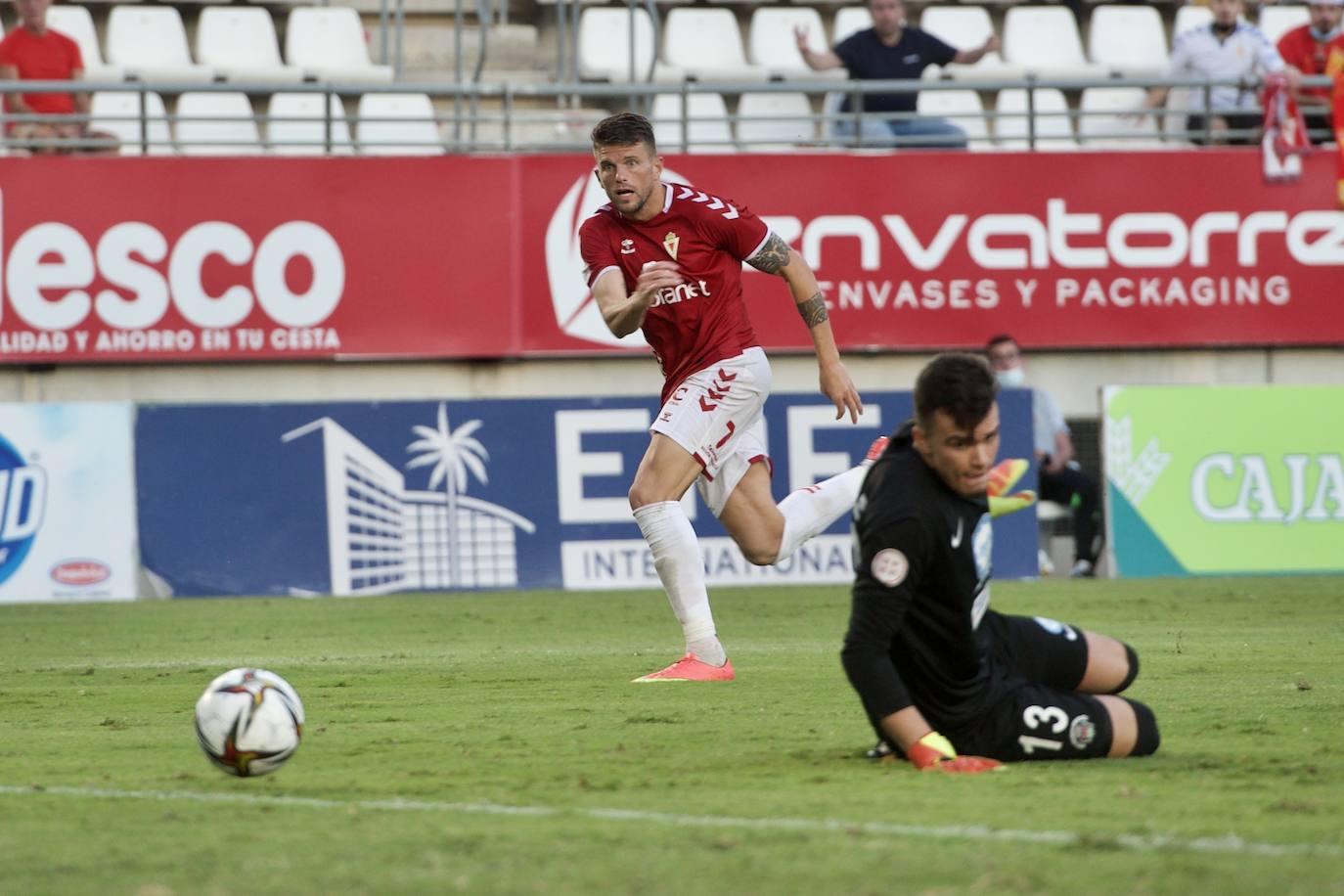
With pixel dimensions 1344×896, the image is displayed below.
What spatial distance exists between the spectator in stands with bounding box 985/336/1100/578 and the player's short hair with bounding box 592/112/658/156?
9001mm

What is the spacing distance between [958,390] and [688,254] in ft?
11.7

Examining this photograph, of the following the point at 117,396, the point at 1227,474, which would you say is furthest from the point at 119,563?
the point at 1227,474

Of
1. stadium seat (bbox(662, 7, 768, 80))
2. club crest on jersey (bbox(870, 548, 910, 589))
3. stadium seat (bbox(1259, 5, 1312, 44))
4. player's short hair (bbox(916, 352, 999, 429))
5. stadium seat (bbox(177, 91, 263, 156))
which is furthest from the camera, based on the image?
stadium seat (bbox(1259, 5, 1312, 44))

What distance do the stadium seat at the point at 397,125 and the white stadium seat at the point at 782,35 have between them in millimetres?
3352

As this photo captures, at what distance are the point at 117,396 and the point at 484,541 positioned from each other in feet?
12.1

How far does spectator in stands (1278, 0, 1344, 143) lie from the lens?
18.3 m

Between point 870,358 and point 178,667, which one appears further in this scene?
point 870,358

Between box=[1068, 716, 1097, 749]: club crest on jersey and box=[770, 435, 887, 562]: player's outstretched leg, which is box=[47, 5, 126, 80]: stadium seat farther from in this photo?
box=[1068, 716, 1097, 749]: club crest on jersey

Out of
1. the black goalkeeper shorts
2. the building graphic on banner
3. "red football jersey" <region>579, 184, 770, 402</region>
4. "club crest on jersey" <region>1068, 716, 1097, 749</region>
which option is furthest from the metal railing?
"club crest on jersey" <region>1068, 716, 1097, 749</region>

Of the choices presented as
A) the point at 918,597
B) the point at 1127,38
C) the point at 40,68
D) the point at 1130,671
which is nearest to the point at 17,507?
the point at 40,68

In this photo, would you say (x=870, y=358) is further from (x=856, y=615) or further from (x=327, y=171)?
(x=856, y=615)

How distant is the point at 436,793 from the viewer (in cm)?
537

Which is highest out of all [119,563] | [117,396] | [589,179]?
[589,179]

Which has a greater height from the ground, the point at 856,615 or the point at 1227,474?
the point at 856,615
